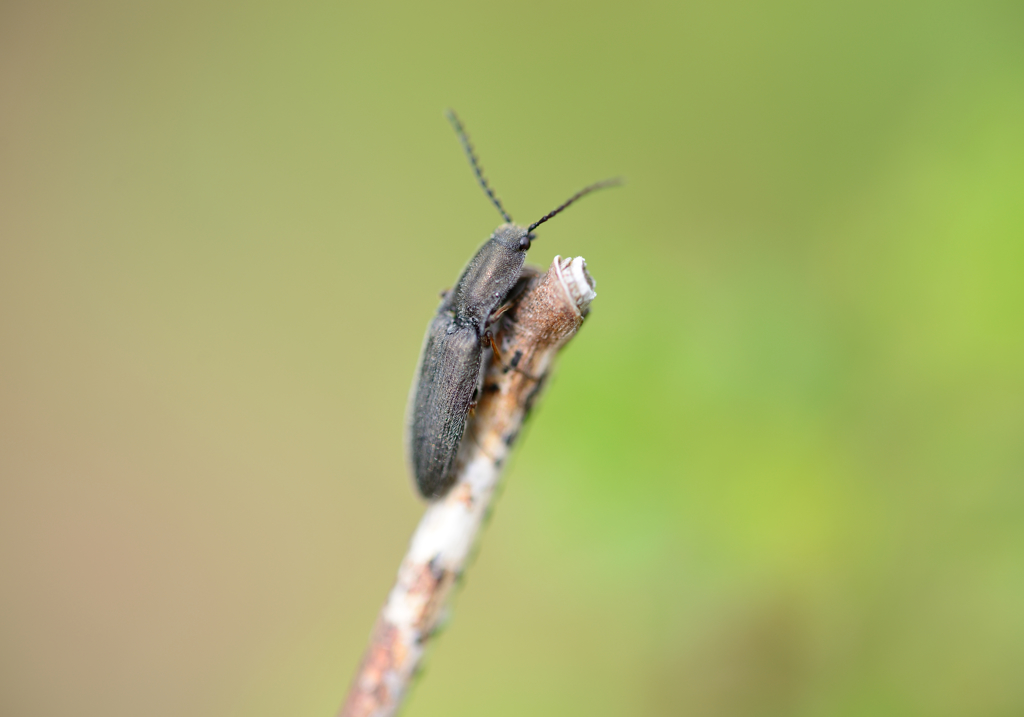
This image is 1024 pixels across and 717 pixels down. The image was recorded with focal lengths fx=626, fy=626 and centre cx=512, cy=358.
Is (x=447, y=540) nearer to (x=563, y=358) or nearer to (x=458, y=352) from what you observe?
(x=458, y=352)

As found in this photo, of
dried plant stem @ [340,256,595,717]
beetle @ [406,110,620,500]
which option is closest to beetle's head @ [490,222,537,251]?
beetle @ [406,110,620,500]

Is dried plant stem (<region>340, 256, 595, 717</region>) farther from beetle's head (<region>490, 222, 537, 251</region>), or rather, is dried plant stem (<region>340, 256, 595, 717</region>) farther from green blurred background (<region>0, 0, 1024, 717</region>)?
green blurred background (<region>0, 0, 1024, 717</region>)

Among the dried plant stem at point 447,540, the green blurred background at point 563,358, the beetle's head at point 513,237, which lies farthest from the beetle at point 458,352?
the green blurred background at point 563,358

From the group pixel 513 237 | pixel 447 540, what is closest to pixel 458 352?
pixel 513 237

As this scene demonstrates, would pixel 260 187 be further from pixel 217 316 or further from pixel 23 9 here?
pixel 23 9

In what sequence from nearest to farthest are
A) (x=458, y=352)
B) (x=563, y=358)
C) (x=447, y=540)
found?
1. (x=447, y=540)
2. (x=458, y=352)
3. (x=563, y=358)
